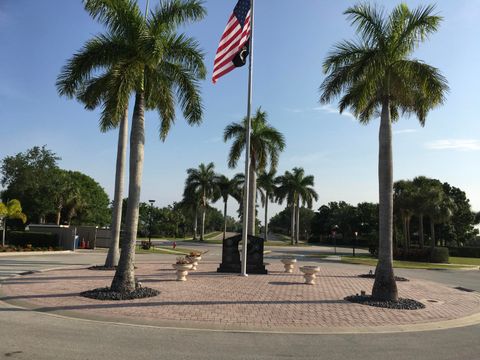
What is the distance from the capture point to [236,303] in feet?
39.6

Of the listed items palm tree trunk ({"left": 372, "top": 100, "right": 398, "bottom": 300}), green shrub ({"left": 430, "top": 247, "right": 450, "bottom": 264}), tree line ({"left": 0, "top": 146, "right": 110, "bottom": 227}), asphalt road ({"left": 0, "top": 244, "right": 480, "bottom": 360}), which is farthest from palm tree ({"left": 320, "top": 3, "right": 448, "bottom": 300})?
tree line ({"left": 0, "top": 146, "right": 110, "bottom": 227})

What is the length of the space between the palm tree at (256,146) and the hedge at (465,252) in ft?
118

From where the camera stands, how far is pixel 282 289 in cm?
1535

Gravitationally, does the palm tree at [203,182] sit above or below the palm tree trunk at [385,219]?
above

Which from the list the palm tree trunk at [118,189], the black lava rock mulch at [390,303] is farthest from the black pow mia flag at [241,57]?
the black lava rock mulch at [390,303]

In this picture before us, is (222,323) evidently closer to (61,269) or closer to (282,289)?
(282,289)

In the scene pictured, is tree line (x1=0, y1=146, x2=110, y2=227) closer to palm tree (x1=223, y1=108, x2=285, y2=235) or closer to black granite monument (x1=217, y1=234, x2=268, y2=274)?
palm tree (x1=223, y1=108, x2=285, y2=235)

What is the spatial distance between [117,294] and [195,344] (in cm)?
514

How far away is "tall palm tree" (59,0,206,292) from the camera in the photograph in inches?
497

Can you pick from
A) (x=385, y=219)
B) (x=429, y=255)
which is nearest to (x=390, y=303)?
(x=385, y=219)

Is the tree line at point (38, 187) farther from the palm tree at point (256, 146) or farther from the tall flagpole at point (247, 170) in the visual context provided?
the tall flagpole at point (247, 170)

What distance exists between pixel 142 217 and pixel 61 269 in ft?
253

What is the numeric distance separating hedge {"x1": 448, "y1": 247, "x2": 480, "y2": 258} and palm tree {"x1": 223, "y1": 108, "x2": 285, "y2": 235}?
35838 millimetres

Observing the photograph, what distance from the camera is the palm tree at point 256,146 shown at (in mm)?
28797
